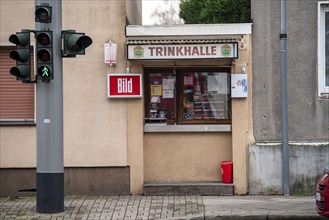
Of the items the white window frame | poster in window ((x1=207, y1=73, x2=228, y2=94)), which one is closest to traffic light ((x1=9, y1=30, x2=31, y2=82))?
poster in window ((x1=207, y1=73, x2=228, y2=94))

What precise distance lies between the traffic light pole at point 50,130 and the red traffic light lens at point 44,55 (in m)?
0.21

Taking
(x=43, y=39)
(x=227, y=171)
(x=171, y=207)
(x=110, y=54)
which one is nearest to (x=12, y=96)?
(x=110, y=54)

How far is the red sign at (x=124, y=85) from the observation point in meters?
12.5

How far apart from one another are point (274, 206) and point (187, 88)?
321 centimetres

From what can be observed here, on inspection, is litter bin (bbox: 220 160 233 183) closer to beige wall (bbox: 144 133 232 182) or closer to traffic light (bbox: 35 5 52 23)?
beige wall (bbox: 144 133 232 182)

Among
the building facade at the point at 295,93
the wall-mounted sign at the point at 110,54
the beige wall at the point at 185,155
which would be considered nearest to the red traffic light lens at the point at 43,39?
the wall-mounted sign at the point at 110,54

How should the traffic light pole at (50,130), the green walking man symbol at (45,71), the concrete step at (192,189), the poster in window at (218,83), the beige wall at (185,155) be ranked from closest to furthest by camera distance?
the green walking man symbol at (45,71) < the traffic light pole at (50,130) < the concrete step at (192,189) < the beige wall at (185,155) < the poster in window at (218,83)

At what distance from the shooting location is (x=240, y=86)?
41.0 feet

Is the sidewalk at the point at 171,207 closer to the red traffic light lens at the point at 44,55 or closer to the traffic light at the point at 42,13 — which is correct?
the red traffic light lens at the point at 44,55

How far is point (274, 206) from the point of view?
36.9 ft

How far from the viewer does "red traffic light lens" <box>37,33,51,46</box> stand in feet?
34.3

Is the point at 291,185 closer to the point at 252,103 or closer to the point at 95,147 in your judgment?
the point at 252,103

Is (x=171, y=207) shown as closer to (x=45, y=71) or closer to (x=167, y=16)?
(x=45, y=71)

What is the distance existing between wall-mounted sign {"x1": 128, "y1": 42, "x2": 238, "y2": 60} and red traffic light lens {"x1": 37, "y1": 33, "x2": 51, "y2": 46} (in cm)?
217
